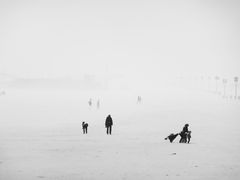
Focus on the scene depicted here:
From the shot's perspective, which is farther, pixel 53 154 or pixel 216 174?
pixel 53 154

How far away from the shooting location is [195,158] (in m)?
14.1

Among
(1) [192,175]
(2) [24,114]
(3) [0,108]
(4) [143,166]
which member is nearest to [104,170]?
(4) [143,166]

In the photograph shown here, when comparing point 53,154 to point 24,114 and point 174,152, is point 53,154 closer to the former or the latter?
point 174,152

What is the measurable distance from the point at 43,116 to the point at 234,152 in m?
32.6

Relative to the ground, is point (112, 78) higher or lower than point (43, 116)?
higher

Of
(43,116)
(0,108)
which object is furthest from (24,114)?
(0,108)

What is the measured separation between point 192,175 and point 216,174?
3.27ft

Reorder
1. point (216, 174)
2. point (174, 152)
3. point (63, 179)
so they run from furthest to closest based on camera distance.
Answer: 1. point (174, 152)
2. point (216, 174)
3. point (63, 179)

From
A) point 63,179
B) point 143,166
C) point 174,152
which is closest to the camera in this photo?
point 63,179

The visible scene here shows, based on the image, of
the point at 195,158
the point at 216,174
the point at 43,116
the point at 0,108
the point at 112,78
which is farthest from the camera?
the point at 112,78

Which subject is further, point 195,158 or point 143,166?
point 195,158

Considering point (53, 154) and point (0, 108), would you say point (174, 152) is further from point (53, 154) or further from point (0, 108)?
point (0, 108)

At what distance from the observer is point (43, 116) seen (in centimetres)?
4319

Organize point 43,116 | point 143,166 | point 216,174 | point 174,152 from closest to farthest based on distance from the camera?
point 216,174 < point 143,166 < point 174,152 < point 43,116
